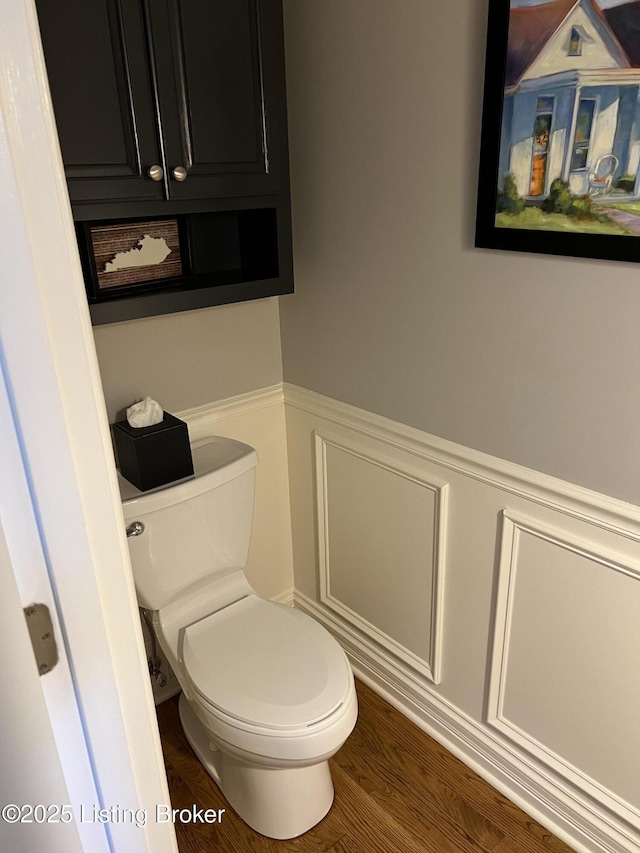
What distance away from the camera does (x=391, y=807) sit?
175 centimetres

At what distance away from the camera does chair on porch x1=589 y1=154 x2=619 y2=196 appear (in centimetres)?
117

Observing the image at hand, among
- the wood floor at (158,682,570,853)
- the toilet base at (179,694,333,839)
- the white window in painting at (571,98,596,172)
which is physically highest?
the white window in painting at (571,98,596,172)

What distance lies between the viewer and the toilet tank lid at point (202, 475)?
1.62 m

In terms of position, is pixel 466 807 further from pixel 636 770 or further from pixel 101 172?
pixel 101 172

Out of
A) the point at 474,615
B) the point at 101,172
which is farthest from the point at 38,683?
the point at 474,615

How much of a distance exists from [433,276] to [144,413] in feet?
2.71

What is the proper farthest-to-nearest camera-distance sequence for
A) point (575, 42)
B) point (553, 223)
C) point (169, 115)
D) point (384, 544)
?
point (384, 544), point (169, 115), point (553, 223), point (575, 42)

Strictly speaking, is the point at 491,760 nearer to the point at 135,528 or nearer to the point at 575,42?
the point at 135,528

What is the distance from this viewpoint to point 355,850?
1.65 m

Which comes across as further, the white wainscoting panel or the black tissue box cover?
the black tissue box cover

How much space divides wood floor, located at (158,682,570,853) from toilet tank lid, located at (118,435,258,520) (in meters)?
0.84

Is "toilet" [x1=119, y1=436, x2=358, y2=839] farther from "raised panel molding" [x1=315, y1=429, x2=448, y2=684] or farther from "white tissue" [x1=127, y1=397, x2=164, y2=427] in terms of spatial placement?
"raised panel molding" [x1=315, y1=429, x2=448, y2=684]

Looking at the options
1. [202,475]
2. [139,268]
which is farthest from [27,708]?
A: [139,268]

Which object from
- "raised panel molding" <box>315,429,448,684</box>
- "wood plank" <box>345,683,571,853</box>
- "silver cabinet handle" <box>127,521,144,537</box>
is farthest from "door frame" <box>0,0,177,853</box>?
"wood plank" <box>345,683,571,853</box>
